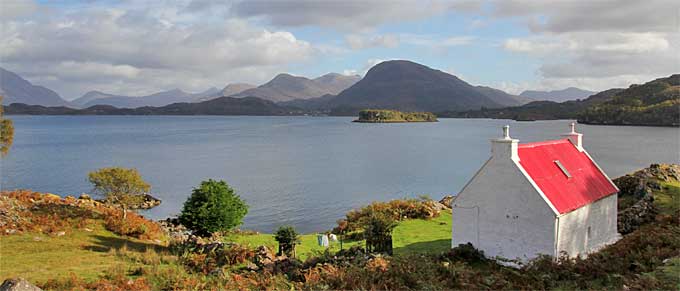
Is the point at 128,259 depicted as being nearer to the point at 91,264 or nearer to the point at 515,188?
the point at 91,264

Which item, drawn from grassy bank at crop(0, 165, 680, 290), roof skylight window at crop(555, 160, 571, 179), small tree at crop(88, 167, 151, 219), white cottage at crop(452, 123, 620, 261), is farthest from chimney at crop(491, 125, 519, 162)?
small tree at crop(88, 167, 151, 219)

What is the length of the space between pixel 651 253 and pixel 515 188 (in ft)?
17.4

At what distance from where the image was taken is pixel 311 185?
57.8 metres

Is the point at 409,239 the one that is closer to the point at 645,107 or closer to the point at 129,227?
the point at 129,227

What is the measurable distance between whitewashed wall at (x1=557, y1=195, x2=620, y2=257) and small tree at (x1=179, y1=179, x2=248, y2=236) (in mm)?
15852

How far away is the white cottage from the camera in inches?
682

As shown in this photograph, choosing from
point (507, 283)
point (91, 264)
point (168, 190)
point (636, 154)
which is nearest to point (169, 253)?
point (91, 264)

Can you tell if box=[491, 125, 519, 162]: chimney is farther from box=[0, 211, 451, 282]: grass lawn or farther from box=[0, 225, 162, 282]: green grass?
box=[0, 225, 162, 282]: green grass

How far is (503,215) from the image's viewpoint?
18.0m

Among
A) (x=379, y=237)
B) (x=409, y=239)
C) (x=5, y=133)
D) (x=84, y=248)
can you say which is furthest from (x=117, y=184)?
(x=409, y=239)

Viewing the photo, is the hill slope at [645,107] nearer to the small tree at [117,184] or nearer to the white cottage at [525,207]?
the white cottage at [525,207]

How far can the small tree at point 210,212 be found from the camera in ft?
81.3

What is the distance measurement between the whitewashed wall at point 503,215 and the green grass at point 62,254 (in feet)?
42.2

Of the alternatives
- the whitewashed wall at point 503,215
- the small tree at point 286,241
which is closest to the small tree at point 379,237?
the whitewashed wall at point 503,215
